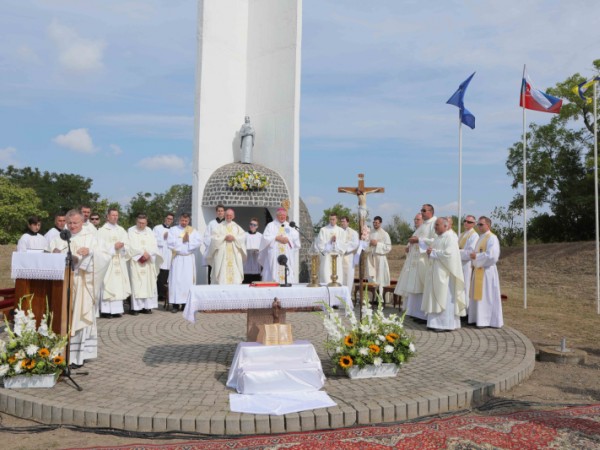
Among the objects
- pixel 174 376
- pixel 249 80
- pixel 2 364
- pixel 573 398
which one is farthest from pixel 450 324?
pixel 249 80

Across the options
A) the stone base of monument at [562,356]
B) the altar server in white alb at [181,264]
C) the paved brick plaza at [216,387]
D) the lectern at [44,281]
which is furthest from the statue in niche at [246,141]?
the stone base of monument at [562,356]

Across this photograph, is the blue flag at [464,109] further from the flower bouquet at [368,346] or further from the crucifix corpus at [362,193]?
the flower bouquet at [368,346]

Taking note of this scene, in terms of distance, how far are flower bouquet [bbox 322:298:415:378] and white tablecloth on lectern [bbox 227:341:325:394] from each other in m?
0.43

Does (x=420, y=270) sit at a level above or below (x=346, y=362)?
above

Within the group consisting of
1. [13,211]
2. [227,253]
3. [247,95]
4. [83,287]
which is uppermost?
[247,95]

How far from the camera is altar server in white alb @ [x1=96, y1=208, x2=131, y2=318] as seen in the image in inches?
391

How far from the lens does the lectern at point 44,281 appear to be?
5.99 meters

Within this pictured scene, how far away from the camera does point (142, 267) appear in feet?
35.2

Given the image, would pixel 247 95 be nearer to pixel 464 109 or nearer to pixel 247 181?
pixel 247 181

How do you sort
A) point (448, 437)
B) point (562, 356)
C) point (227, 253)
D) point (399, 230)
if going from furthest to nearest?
1. point (399, 230)
2. point (227, 253)
3. point (562, 356)
4. point (448, 437)

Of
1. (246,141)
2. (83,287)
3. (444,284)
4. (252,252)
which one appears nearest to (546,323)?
(444,284)

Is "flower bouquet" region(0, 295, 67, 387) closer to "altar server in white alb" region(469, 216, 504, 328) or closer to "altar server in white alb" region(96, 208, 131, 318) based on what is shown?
"altar server in white alb" region(96, 208, 131, 318)

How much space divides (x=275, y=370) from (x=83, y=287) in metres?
2.54

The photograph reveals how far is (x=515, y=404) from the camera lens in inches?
210
